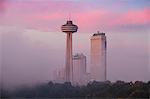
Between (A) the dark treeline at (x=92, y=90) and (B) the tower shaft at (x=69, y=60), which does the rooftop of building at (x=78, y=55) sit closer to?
(B) the tower shaft at (x=69, y=60)

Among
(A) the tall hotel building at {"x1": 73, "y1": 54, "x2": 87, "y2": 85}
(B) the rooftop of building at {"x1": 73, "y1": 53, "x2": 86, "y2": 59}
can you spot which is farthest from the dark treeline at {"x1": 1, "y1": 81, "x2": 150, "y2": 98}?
(B) the rooftop of building at {"x1": 73, "y1": 53, "x2": 86, "y2": 59}

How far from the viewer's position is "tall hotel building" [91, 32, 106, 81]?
4.30m

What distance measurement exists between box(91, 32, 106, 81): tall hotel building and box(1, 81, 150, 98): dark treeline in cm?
13

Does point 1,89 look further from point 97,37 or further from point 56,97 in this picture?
point 97,37

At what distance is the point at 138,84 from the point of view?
4.12m

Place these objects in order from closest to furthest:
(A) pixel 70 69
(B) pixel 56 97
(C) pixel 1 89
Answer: (C) pixel 1 89 < (B) pixel 56 97 < (A) pixel 70 69

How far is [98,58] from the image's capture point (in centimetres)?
435

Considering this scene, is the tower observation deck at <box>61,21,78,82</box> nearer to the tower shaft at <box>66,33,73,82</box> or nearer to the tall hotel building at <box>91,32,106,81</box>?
the tower shaft at <box>66,33,73,82</box>

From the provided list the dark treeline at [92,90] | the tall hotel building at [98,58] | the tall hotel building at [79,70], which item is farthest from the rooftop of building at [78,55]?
the dark treeline at [92,90]

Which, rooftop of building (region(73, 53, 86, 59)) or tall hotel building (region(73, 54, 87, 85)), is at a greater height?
rooftop of building (region(73, 53, 86, 59))

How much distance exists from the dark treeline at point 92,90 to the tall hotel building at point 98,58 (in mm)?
127

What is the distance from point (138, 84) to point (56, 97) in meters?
0.90

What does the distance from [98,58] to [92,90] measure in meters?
0.40

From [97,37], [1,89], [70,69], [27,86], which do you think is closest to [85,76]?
[70,69]
